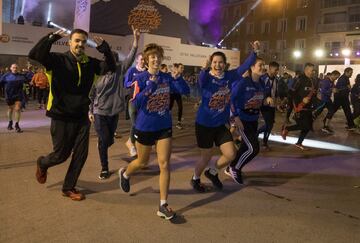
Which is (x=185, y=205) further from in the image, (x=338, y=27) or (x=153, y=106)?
(x=338, y=27)

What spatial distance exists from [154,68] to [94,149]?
4.27 m

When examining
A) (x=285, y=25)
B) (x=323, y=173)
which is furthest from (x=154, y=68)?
(x=285, y=25)

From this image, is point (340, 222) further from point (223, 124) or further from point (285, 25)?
point (285, 25)

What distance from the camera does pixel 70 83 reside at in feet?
16.7

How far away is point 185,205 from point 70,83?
6.41 ft

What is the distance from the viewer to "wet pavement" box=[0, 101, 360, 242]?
166 inches

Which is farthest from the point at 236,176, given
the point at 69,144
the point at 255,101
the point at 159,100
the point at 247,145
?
the point at 69,144

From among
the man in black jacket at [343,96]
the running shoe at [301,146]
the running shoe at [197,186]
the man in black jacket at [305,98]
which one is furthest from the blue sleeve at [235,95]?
the man in black jacket at [343,96]

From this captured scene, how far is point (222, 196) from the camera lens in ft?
18.5

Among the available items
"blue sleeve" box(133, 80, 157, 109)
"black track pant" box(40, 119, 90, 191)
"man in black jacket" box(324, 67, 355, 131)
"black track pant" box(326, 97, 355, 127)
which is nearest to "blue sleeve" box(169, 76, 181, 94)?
"blue sleeve" box(133, 80, 157, 109)

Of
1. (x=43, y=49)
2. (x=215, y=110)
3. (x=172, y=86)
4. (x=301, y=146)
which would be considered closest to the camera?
(x=43, y=49)

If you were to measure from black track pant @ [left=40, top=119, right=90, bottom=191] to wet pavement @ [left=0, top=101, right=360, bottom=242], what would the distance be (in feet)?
1.23

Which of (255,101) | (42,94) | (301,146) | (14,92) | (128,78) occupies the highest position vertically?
(128,78)

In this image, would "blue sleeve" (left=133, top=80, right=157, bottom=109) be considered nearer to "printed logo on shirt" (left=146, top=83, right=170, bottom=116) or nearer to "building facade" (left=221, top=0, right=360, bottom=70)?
"printed logo on shirt" (left=146, top=83, right=170, bottom=116)
